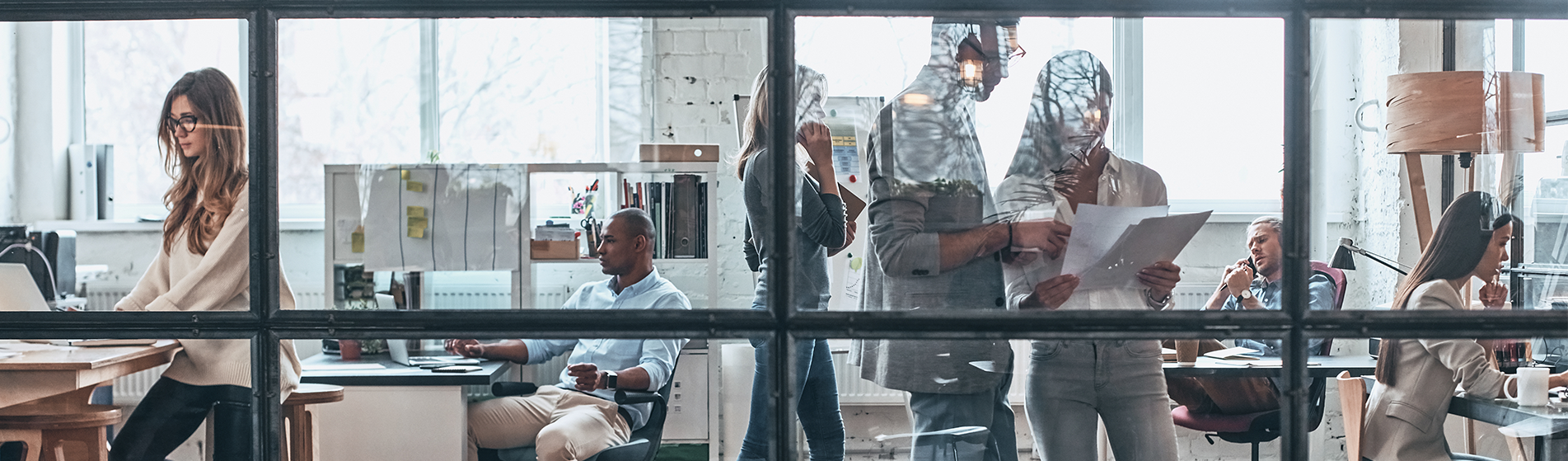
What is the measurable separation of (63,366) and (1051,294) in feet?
4.40

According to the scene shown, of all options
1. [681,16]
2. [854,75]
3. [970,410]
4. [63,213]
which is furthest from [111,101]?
[970,410]

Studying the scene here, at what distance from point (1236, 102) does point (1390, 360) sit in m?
0.43

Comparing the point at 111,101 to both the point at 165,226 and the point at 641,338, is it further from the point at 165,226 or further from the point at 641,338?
the point at 641,338

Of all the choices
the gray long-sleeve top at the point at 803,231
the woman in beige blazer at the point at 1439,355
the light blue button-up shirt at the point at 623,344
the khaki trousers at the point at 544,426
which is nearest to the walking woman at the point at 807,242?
the gray long-sleeve top at the point at 803,231

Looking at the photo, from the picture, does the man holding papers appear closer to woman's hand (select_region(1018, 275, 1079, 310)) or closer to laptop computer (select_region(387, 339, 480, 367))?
woman's hand (select_region(1018, 275, 1079, 310))

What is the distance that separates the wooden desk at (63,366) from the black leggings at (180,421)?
0.05m

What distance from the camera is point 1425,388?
1.36 meters

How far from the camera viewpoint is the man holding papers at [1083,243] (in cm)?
127

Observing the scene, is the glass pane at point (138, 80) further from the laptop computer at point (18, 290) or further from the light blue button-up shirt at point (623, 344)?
the light blue button-up shirt at point (623, 344)

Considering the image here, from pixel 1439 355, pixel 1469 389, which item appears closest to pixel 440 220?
pixel 1439 355

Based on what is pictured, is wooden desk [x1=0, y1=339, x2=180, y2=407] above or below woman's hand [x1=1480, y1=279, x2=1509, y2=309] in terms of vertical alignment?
below

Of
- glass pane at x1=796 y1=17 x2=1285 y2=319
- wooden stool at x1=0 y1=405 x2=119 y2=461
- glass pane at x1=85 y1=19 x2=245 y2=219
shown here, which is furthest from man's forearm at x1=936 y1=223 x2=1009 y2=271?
wooden stool at x1=0 y1=405 x2=119 y2=461

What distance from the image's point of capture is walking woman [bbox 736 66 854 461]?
1.22m

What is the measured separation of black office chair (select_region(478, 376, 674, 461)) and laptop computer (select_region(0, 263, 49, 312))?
613mm
